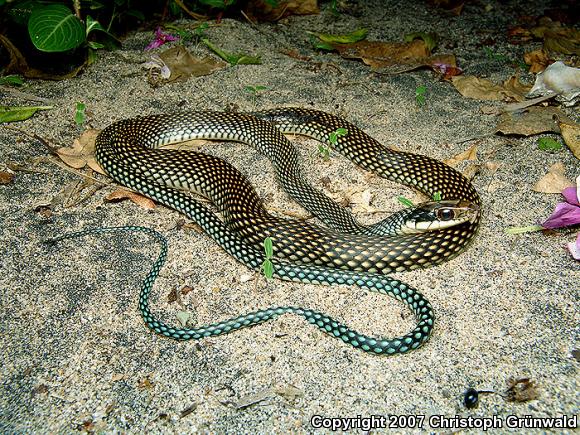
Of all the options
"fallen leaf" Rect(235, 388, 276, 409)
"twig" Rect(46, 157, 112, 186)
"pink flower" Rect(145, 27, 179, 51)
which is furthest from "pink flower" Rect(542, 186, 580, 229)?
"pink flower" Rect(145, 27, 179, 51)

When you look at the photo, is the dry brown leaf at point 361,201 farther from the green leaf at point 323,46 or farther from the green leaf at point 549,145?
the green leaf at point 323,46

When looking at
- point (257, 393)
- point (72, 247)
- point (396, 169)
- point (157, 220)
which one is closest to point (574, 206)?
point (396, 169)

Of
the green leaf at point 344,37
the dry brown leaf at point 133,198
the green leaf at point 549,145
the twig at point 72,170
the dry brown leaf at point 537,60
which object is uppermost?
the dry brown leaf at point 537,60

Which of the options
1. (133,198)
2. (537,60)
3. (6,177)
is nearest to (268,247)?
(133,198)

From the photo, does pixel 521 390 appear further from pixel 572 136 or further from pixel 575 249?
pixel 572 136

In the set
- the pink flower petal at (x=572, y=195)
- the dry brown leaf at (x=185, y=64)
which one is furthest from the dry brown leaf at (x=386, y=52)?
the pink flower petal at (x=572, y=195)
